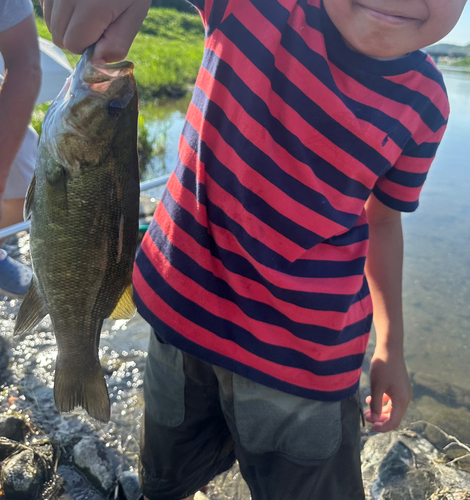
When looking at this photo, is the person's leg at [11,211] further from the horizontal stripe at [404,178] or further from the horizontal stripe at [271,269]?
the horizontal stripe at [404,178]

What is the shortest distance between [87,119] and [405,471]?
2.48 metres

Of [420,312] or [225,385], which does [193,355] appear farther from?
[420,312]

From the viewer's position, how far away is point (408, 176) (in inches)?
56.4

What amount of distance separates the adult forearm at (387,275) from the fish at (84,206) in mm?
942

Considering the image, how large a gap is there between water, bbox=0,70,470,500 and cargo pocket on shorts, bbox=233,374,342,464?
3.98 feet

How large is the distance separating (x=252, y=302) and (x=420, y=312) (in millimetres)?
Result: 3529

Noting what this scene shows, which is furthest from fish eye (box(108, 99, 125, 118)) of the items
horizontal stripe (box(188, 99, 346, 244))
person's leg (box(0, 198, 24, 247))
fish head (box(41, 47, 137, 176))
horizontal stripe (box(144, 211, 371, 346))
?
person's leg (box(0, 198, 24, 247))

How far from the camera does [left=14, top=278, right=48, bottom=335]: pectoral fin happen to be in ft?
4.47

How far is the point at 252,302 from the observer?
1.25m

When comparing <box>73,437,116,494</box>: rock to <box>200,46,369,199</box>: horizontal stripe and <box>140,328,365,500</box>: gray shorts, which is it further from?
<box>200,46,369,199</box>: horizontal stripe

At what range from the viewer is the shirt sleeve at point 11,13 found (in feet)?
6.60

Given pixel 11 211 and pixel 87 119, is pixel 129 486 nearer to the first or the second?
pixel 87 119

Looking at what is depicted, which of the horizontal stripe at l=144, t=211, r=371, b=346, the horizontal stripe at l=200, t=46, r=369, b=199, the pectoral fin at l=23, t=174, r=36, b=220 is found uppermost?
the horizontal stripe at l=200, t=46, r=369, b=199

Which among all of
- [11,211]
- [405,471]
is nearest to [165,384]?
[405,471]
